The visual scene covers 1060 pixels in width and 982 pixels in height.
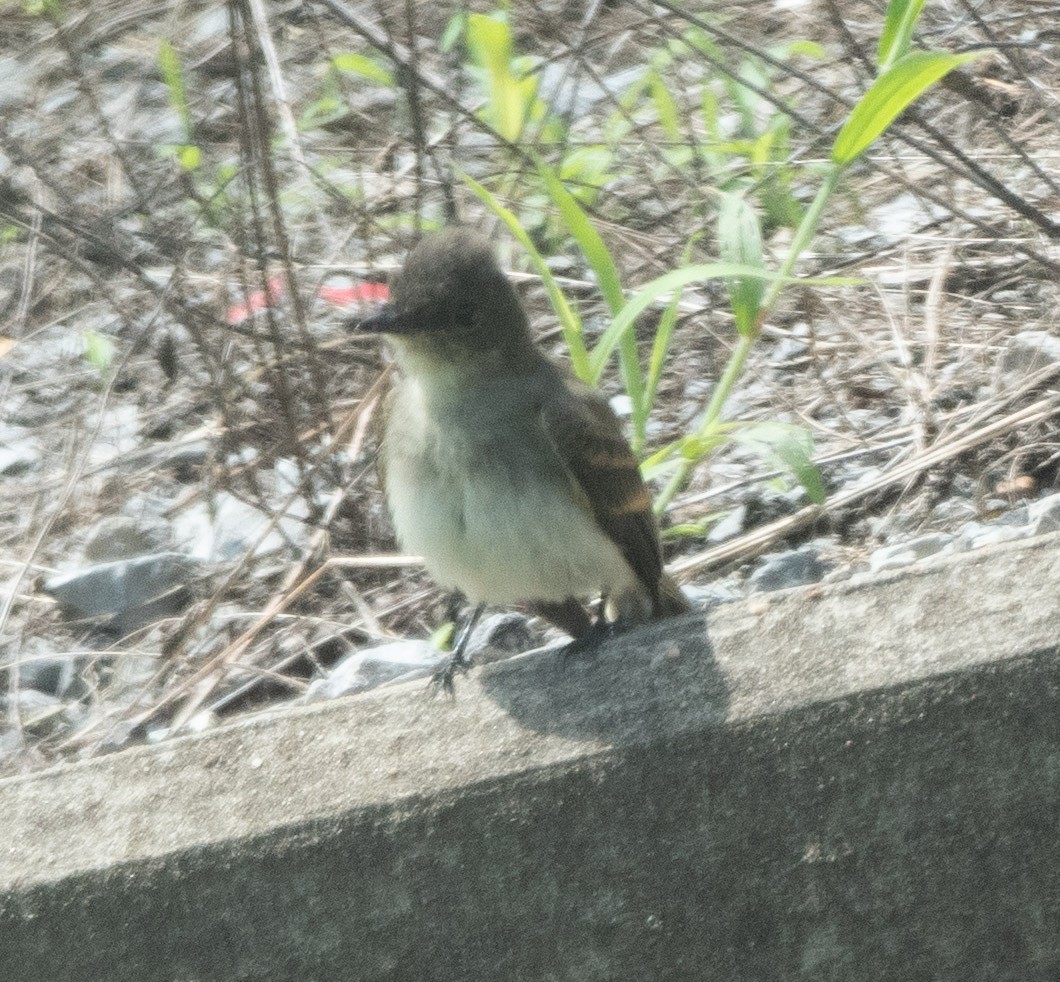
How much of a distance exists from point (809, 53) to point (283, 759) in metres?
3.88

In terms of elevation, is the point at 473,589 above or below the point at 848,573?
above

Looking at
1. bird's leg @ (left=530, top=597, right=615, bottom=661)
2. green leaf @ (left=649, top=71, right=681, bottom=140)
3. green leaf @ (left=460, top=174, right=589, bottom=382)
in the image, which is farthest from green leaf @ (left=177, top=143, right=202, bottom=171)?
bird's leg @ (left=530, top=597, right=615, bottom=661)

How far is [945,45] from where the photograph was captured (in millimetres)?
5828

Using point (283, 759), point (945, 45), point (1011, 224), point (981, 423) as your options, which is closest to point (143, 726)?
point (283, 759)

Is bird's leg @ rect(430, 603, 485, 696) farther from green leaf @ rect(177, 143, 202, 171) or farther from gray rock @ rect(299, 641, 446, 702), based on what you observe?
green leaf @ rect(177, 143, 202, 171)

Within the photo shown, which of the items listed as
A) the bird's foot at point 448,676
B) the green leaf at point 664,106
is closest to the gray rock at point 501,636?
the bird's foot at point 448,676

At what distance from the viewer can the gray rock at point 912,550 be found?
12.1 ft

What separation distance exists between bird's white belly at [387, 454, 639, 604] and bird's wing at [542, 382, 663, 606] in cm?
4

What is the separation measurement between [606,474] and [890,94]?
3.17 feet

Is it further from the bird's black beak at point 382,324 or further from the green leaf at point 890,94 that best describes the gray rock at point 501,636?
the green leaf at point 890,94

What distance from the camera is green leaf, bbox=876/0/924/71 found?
11.6ft

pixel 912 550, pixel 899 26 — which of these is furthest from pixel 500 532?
pixel 899 26

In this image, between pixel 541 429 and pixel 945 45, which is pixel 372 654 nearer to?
pixel 541 429

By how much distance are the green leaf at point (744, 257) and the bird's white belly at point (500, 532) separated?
62 cm
